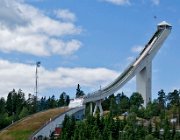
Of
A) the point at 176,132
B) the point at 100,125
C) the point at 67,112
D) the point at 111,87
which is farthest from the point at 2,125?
the point at 176,132

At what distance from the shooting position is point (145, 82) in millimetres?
90125

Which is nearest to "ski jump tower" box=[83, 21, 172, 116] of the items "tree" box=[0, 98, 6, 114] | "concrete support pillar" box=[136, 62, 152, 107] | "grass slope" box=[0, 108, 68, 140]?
"concrete support pillar" box=[136, 62, 152, 107]

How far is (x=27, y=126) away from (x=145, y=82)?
83.8 feet

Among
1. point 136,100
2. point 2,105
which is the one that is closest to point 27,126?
point 136,100

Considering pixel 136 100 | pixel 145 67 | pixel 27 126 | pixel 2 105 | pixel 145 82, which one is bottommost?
pixel 27 126

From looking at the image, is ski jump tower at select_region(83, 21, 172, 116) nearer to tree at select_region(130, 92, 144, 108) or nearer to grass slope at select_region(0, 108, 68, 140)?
tree at select_region(130, 92, 144, 108)

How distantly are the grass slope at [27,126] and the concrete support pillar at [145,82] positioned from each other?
1558cm

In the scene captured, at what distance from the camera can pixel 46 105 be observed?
105812 millimetres

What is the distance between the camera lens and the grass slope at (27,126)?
223ft

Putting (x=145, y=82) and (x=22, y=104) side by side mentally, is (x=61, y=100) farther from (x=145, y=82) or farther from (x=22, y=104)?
(x=145, y=82)

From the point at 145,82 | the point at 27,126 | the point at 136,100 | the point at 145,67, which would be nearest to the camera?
the point at 27,126

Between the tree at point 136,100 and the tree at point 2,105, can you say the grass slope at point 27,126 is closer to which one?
the tree at point 136,100

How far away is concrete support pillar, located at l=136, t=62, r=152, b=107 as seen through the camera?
89625 mm

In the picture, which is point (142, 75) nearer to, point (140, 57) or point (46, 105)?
point (140, 57)
